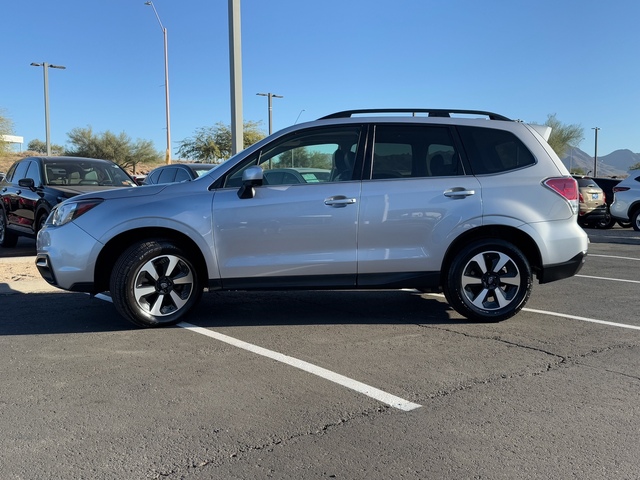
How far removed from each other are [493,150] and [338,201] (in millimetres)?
1640

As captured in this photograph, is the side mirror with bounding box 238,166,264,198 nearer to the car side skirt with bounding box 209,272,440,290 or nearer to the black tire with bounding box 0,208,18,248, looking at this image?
the car side skirt with bounding box 209,272,440,290

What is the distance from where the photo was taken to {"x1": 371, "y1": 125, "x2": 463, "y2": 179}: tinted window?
5.53m

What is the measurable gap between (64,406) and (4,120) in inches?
1550

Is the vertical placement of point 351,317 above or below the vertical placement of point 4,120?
below

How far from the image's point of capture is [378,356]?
4551 millimetres

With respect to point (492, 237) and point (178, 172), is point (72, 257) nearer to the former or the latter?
point (492, 237)

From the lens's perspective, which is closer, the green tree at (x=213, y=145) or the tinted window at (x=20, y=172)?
the tinted window at (x=20, y=172)

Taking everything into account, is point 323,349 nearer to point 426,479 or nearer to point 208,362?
point 208,362

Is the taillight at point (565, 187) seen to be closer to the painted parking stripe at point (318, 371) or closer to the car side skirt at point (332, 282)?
the car side skirt at point (332, 282)

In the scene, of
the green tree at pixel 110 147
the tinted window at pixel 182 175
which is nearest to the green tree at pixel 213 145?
the green tree at pixel 110 147

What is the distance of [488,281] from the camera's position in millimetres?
5531

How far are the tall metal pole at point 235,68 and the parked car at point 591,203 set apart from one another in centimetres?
1114

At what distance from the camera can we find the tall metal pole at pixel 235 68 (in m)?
9.60

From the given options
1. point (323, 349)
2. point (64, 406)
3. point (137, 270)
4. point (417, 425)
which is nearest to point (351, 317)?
point (323, 349)
